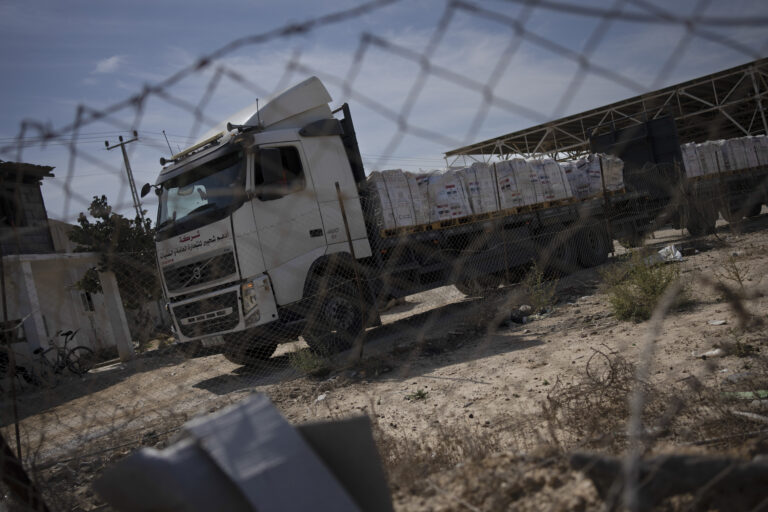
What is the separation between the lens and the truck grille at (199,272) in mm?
6824

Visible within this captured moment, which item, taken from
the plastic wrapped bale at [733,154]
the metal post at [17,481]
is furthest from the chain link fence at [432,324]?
the plastic wrapped bale at [733,154]

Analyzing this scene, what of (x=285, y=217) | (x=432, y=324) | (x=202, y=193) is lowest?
(x=432, y=324)

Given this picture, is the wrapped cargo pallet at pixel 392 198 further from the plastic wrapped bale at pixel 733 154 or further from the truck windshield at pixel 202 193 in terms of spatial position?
the plastic wrapped bale at pixel 733 154

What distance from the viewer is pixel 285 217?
6898 millimetres

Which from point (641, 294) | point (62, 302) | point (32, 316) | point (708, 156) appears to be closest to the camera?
point (641, 294)

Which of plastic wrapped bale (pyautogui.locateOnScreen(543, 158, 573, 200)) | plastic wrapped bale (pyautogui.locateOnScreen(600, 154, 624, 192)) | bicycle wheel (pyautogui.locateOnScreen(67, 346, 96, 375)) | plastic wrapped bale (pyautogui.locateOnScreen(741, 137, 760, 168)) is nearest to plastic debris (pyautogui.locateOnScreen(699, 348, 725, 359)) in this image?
plastic wrapped bale (pyautogui.locateOnScreen(543, 158, 573, 200))

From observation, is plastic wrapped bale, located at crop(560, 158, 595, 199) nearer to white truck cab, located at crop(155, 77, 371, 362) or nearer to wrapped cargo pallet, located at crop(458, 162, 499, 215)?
wrapped cargo pallet, located at crop(458, 162, 499, 215)

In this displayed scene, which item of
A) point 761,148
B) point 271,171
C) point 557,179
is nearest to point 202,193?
point 271,171

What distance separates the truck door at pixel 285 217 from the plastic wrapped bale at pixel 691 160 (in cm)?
1110

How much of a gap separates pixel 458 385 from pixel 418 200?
153 inches

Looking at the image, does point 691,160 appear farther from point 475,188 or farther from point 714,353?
point 714,353

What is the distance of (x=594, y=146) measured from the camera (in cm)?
1347

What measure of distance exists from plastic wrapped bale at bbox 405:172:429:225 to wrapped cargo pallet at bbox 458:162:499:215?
2.89 ft

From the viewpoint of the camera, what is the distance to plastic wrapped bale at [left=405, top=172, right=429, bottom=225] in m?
8.19
